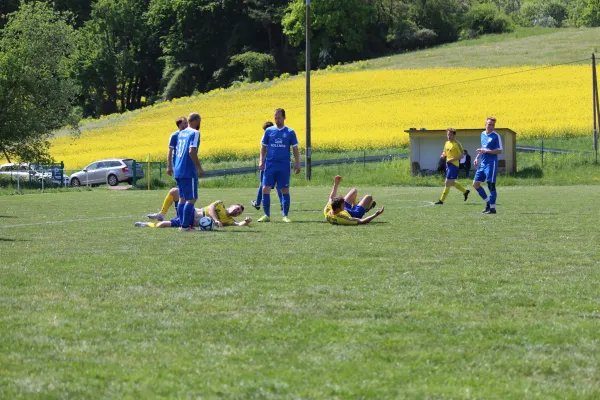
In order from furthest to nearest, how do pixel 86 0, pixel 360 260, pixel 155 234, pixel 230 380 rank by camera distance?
1. pixel 86 0
2. pixel 155 234
3. pixel 360 260
4. pixel 230 380

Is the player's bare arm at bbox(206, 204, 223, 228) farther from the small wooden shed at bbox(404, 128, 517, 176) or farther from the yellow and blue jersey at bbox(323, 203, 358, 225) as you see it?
the small wooden shed at bbox(404, 128, 517, 176)

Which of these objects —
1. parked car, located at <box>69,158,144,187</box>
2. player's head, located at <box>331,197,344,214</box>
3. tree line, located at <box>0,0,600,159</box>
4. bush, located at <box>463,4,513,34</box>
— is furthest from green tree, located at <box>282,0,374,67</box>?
player's head, located at <box>331,197,344,214</box>

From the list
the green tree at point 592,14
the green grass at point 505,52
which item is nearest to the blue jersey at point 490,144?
the green grass at point 505,52

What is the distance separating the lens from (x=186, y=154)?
14195 mm

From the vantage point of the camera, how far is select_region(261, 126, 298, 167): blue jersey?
1666 cm

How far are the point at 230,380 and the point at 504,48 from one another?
87.4 m

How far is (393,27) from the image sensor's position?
101 meters

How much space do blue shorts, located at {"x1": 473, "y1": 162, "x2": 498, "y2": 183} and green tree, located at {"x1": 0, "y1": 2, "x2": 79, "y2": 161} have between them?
32.2 meters

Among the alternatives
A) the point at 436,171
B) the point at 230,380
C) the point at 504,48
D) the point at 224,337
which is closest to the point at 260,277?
the point at 224,337

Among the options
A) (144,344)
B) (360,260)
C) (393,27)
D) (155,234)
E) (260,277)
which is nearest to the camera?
(144,344)

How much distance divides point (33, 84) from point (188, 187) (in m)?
37.2

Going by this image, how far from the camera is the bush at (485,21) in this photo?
104188mm

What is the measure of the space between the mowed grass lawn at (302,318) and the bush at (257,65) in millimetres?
81725

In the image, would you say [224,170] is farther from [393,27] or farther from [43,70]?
[393,27]
